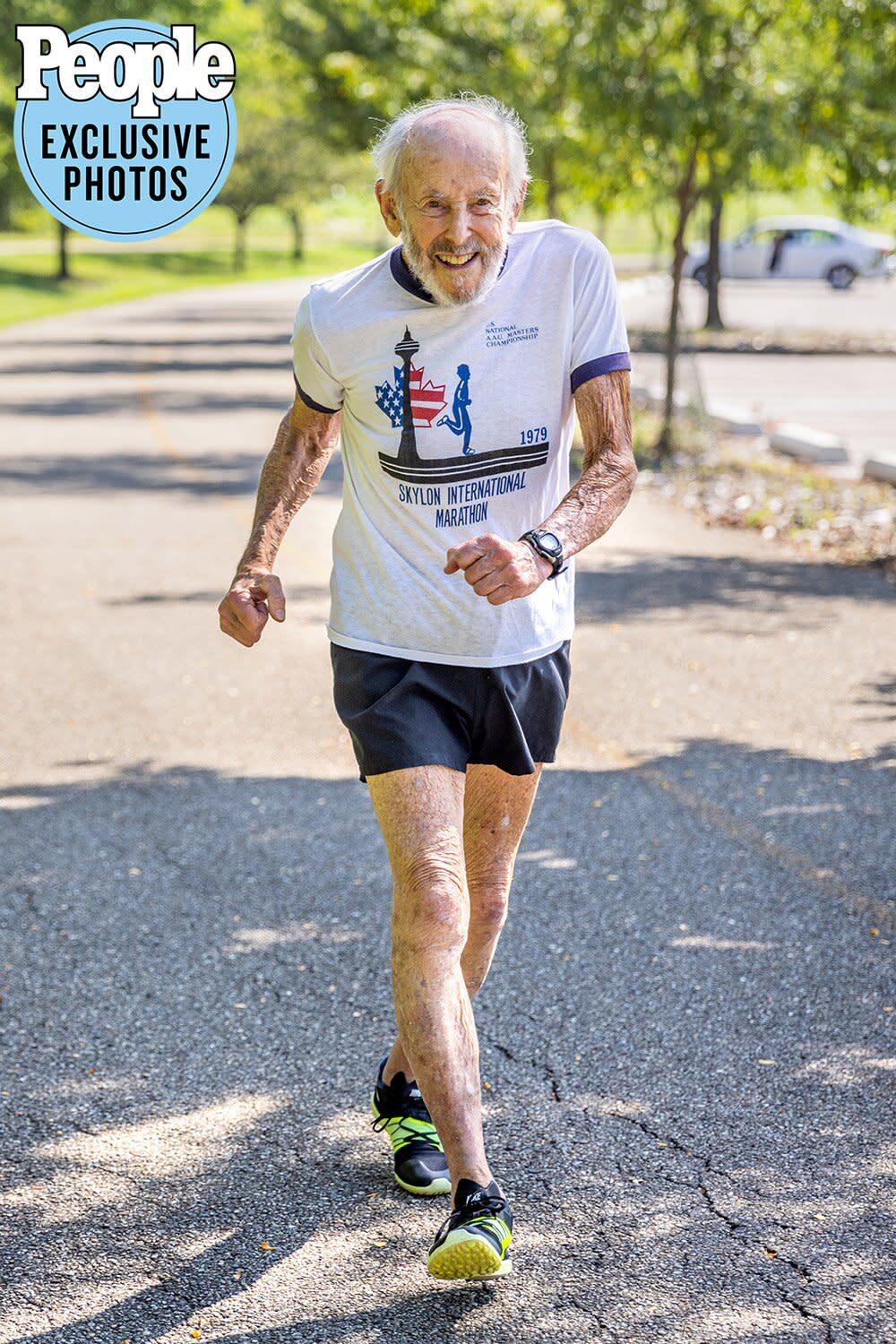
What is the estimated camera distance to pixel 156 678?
25.7 ft

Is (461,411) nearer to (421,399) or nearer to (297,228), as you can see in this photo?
(421,399)

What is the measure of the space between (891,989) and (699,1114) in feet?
3.03

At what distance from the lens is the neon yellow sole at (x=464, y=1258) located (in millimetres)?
2910

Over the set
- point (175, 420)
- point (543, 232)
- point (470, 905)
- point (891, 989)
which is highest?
point (543, 232)

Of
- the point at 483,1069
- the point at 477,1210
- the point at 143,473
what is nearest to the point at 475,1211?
the point at 477,1210

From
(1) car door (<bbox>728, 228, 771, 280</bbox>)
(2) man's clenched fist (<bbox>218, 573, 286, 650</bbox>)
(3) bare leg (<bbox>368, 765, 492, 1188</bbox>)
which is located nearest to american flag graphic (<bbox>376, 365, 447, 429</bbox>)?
(2) man's clenched fist (<bbox>218, 573, 286, 650</bbox>)

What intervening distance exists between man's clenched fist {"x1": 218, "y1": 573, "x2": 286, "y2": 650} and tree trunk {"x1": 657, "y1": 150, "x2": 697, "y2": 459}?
Result: 11.5m

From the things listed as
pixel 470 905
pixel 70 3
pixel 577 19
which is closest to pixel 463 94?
pixel 470 905

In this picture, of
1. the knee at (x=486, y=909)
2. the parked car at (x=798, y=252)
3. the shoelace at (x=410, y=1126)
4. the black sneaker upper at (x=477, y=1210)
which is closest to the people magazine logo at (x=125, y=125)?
the knee at (x=486, y=909)

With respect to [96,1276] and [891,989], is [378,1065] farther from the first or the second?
[891,989]

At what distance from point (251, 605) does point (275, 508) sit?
27 cm

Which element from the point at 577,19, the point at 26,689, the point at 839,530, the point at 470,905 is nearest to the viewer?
the point at 470,905

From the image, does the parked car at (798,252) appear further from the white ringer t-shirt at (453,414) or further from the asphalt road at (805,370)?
the white ringer t-shirt at (453,414)

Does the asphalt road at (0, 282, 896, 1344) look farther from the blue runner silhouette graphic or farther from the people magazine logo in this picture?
the people magazine logo
